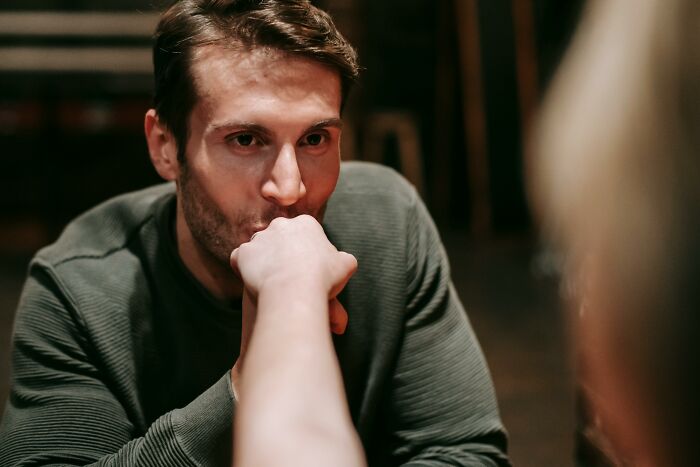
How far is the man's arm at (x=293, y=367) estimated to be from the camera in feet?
2.60

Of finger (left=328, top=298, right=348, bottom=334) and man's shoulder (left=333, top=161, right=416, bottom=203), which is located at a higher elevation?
man's shoulder (left=333, top=161, right=416, bottom=203)

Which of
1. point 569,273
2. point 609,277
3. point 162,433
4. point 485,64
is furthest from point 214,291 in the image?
point 485,64

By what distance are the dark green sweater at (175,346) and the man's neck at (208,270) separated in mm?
29

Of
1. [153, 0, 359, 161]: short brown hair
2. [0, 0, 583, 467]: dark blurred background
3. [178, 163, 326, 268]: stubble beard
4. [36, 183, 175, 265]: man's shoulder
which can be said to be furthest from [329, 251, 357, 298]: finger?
[0, 0, 583, 467]: dark blurred background

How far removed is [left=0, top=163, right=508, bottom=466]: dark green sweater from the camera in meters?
1.23

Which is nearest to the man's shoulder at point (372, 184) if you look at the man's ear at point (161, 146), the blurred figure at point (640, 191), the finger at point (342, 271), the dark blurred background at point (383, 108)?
the man's ear at point (161, 146)

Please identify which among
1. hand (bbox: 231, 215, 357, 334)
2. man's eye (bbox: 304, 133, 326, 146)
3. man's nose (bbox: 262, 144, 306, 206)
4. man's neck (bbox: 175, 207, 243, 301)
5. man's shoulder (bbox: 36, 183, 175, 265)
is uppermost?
man's eye (bbox: 304, 133, 326, 146)

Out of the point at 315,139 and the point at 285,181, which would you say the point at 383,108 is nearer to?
the point at 315,139

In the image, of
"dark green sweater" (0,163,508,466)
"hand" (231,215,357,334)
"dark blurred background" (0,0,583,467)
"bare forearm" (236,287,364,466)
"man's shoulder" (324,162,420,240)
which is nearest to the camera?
"bare forearm" (236,287,364,466)

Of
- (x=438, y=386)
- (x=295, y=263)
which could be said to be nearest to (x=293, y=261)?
(x=295, y=263)

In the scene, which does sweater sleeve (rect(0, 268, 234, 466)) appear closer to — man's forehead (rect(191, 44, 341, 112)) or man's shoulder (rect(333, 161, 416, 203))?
man's forehead (rect(191, 44, 341, 112))

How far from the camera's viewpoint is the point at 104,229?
1.47 m

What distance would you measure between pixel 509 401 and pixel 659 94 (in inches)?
94.3

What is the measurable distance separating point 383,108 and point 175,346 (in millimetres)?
4980
